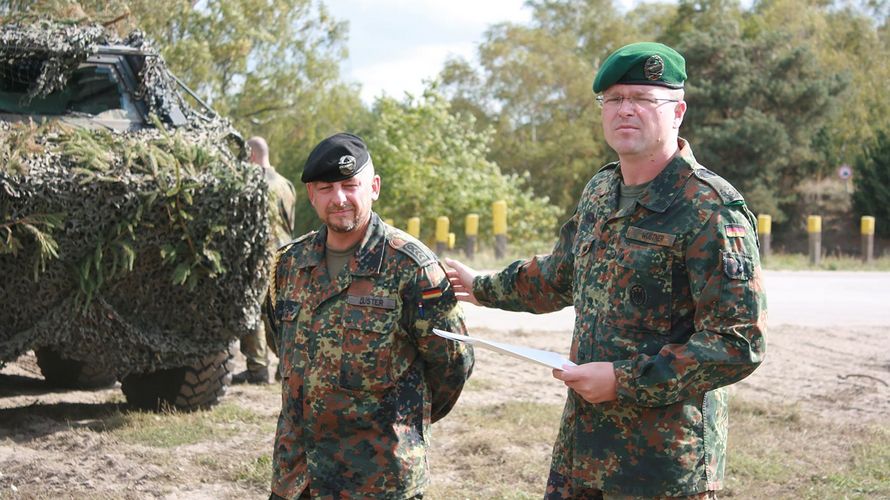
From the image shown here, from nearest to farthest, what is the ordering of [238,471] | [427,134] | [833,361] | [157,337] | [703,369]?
[703,369], [238,471], [157,337], [833,361], [427,134]

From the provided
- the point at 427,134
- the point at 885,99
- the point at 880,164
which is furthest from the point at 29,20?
the point at 885,99

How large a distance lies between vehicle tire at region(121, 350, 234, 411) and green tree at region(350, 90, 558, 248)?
16.9 metres

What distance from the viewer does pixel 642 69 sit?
8.55 ft

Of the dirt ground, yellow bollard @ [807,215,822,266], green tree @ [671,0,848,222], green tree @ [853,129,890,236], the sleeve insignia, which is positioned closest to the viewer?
the sleeve insignia

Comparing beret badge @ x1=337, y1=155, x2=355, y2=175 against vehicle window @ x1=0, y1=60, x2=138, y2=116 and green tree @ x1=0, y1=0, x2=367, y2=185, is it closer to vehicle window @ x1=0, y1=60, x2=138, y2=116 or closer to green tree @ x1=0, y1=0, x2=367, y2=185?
vehicle window @ x1=0, y1=60, x2=138, y2=116

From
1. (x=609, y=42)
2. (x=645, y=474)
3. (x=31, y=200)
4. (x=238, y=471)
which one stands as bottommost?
(x=238, y=471)

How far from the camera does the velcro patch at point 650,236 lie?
2553mm

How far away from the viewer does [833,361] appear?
8086 mm

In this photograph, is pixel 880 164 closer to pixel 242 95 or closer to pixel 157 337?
pixel 242 95

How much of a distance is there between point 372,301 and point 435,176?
20.5 m

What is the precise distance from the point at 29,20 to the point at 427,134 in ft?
58.4

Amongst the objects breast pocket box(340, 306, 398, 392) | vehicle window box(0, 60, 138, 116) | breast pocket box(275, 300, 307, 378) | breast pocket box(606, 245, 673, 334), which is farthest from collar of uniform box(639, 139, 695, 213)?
vehicle window box(0, 60, 138, 116)

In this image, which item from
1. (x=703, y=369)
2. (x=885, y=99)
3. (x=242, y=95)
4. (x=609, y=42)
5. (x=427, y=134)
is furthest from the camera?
(x=609, y=42)

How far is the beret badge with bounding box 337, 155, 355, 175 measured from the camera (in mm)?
2912
